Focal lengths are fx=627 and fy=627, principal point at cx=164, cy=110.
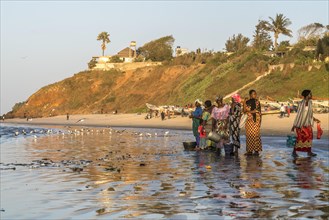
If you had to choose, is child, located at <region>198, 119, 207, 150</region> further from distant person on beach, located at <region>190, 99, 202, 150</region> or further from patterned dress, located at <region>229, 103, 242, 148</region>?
patterned dress, located at <region>229, 103, 242, 148</region>

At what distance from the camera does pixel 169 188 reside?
37.4ft

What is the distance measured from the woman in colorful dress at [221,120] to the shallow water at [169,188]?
5.25 feet

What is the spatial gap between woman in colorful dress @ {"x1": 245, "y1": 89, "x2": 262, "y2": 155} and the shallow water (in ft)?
2.18

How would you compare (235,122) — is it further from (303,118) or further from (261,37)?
(261,37)

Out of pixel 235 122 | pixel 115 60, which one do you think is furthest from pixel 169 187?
pixel 115 60

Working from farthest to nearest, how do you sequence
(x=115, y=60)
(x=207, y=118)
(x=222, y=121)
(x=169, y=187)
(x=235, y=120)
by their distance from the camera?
(x=115, y=60) → (x=207, y=118) → (x=222, y=121) → (x=235, y=120) → (x=169, y=187)

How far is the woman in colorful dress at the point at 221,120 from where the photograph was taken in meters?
19.3

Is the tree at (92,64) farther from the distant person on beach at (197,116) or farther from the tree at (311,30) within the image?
the distant person on beach at (197,116)

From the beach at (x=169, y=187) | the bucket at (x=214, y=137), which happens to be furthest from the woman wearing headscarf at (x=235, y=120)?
the bucket at (x=214, y=137)

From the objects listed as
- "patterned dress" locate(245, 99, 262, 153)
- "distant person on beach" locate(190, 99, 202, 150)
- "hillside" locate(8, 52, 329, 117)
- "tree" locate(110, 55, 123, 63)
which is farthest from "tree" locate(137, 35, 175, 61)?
"patterned dress" locate(245, 99, 262, 153)

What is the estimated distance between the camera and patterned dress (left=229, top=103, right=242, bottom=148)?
61.8 ft

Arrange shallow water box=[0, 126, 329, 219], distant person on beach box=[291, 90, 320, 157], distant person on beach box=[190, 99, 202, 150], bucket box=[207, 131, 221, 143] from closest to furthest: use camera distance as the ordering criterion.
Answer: shallow water box=[0, 126, 329, 219]
distant person on beach box=[291, 90, 320, 157]
bucket box=[207, 131, 221, 143]
distant person on beach box=[190, 99, 202, 150]

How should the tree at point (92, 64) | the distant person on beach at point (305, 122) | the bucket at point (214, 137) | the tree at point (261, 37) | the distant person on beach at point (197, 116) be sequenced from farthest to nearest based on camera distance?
the tree at point (92, 64), the tree at point (261, 37), the distant person on beach at point (197, 116), the bucket at point (214, 137), the distant person on beach at point (305, 122)

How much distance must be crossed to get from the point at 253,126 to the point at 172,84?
248 ft
